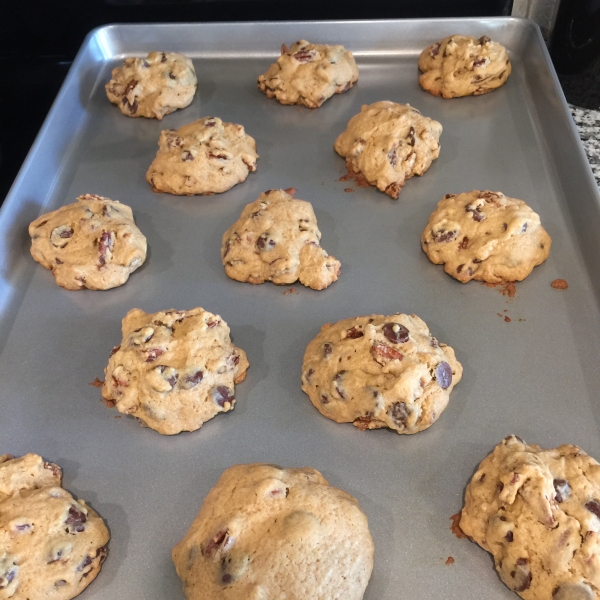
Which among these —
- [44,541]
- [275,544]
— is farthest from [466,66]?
[44,541]

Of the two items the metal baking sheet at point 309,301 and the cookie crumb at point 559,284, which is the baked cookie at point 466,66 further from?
the cookie crumb at point 559,284

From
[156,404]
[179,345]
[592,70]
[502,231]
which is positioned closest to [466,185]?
[502,231]

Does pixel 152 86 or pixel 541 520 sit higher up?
pixel 152 86

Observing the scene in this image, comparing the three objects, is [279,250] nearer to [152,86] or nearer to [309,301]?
[309,301]

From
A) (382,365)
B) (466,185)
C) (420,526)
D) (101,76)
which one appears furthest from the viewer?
(101,76)

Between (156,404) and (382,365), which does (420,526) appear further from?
(156,404)

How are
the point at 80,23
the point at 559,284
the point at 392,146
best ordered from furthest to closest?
the point at 80,23 → the point at 392,146 → the point at 559,284

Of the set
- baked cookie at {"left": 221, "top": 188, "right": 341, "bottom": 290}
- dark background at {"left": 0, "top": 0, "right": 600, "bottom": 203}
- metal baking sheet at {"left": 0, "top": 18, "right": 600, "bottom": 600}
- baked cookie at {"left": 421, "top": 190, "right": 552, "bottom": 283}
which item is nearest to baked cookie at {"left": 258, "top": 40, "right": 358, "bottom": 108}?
metal baking sheet at {"left": 0, "top": 18, "right": 600, "bottom": 600}
